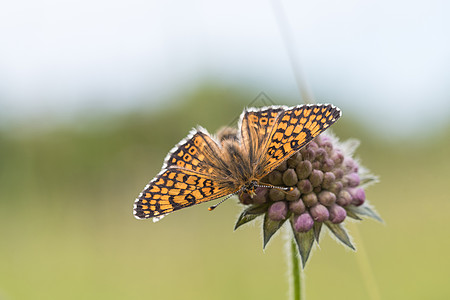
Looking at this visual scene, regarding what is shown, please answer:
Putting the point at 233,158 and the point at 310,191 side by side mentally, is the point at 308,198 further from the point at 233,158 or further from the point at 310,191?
the point at 233,158

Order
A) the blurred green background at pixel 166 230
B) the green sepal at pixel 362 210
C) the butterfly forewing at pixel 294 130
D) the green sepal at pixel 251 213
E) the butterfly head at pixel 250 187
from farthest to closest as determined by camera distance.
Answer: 1. the blurred green background at pixel 166 230
2. the green sepal at pixel 362 210
3. the green sepal at pixel 251 213
4. the butterfly head at pixel 250 187
5. the butterfly forewing at pixel 294 130

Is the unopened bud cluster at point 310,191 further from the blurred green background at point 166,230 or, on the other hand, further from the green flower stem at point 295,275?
the blurred green background at point 166,230

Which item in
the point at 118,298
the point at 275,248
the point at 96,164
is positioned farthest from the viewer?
the point at 96,164

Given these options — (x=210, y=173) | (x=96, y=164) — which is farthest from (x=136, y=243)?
(x=210, y=173)

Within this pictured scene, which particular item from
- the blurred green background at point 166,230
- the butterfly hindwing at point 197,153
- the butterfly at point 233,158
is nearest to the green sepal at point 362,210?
the butterfly at point 233,158

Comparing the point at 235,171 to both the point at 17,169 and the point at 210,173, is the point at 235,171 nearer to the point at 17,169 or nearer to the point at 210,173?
the point at 210,173

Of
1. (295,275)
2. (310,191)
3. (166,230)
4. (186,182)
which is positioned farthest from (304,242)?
(166,230)
